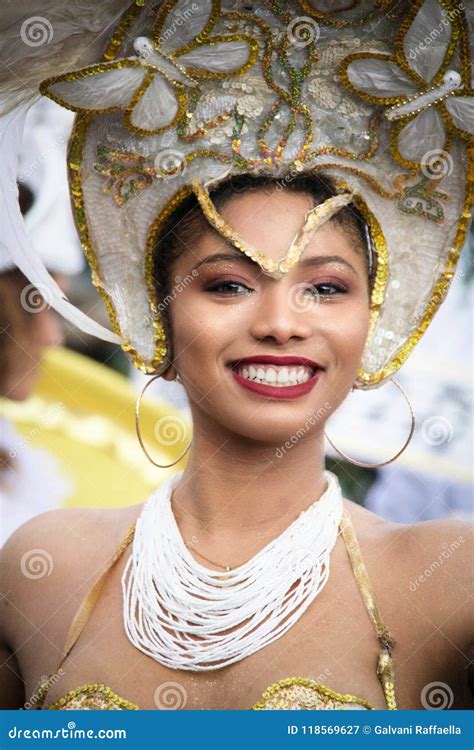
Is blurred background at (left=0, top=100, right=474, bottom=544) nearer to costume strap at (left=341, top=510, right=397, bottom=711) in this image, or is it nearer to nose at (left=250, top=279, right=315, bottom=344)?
costume strap at (left=341, top=510, right=397, bottom=711)

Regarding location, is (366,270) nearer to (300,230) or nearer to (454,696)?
(300,230)

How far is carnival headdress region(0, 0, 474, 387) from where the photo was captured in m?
2.41

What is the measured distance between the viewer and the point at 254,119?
97.7 inches

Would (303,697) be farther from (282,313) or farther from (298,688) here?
(282,313)

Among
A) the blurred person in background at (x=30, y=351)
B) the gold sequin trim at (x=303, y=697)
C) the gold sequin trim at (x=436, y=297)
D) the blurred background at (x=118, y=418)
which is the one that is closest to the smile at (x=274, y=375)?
the gold sequin trim at (x=436, y=297)

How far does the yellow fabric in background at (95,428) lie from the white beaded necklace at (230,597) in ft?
4.97

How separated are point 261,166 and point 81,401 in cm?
210

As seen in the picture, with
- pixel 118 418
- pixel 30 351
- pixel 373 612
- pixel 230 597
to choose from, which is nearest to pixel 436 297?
pixel 373 612

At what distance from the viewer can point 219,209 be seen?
2.48 m

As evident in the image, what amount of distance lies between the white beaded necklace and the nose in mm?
473

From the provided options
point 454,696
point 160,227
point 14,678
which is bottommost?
point 14,678

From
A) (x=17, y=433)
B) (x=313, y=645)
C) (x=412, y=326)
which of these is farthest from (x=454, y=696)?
(x=17, y=433)

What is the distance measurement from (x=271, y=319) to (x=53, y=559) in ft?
3.33

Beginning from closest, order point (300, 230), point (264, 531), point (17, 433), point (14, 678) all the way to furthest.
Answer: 1. point (300, 230)
2. point (264, 531)
3. point (14, 678)
4. point (17, 433)
